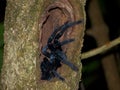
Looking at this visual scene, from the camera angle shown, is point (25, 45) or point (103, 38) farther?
point (103, 38)

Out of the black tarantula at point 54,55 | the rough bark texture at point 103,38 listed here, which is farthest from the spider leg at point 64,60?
the rough bark texture at point 103,38

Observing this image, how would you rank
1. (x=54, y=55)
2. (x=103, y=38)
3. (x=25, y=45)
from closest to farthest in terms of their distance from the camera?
(x=25, y=45) < (x=54, y=55) < (x=103, y=38)

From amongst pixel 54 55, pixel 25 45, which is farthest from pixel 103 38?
pixel 25 45

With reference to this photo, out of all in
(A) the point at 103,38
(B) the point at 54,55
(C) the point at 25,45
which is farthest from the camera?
(A) the point at 103,38

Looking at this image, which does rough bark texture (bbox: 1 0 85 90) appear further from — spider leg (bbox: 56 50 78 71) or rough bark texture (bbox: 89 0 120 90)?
rough bark texture (bbox: 89 0 120 90)

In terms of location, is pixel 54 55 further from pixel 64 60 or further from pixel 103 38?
pixel 103 38

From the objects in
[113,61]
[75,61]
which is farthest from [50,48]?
[113,61]

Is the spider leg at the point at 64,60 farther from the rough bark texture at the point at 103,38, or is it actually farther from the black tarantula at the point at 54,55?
the rough bark texture at the point at 103,38
